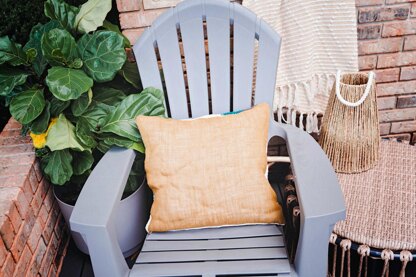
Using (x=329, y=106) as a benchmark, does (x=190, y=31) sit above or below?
above

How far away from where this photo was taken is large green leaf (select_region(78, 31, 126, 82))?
4.82 feet

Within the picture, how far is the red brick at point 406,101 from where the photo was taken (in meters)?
A: 1.99

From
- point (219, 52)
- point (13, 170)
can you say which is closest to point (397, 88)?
point (219, 52)

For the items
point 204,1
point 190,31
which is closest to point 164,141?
point 190,31

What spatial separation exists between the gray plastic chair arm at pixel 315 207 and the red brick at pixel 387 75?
0.75 meters

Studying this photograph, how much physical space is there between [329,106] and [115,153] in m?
0.88

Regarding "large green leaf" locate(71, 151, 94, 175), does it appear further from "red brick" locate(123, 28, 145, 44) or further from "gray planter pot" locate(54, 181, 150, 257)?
"red brick" locate(123, 28, 145, 44)

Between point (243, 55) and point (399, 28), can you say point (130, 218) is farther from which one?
point (399, 28)

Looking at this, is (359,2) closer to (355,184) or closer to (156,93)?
(355,184)

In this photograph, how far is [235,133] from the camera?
4.81 ft

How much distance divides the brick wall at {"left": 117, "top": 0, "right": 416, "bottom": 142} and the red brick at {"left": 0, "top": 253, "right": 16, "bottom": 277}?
1.00 metres

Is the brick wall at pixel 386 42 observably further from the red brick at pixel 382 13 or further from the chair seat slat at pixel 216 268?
the chair seat slat at pixel 216 268

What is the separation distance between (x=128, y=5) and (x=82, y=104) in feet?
1.59

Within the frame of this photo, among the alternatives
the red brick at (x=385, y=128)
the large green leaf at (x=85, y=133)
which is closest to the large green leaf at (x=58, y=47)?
the large green leaf at (x=85, y=133)
